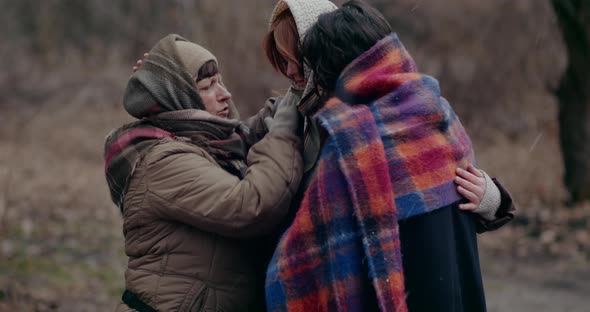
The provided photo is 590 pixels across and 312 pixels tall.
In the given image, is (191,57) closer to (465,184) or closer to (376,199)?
(376,199)

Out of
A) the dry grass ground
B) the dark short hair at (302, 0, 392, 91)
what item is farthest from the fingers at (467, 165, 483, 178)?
the dry grass ground

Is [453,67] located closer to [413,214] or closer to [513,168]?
[513,168]

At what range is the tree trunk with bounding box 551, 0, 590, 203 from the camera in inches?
358

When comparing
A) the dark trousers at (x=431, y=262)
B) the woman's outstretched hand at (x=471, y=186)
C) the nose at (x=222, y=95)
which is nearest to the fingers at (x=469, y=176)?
the woman's outstretched hand at (x=471, y=186)

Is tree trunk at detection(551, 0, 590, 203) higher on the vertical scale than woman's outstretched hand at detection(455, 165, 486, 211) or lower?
lower

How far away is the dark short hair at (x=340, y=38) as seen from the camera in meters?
2.57

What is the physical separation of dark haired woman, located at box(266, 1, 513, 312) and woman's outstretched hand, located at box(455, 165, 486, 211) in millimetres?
25

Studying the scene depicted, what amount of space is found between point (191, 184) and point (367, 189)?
2.06 ft

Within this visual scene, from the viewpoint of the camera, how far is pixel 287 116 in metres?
2.79

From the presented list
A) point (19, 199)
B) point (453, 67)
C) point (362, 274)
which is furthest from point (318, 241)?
point (453, 67)

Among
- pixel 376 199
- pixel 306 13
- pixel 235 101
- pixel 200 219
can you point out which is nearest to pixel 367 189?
pixel 376 199

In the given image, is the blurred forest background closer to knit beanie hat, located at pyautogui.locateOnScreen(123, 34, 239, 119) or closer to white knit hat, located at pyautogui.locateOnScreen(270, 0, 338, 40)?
knit beanie hat, located at pyautogui.locateOnScreen(123, 34, 239, 119)

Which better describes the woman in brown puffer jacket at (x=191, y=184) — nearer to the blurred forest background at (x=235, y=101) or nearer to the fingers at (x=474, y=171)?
the fingers at (x=474, y=171)

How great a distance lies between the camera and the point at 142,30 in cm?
1955
